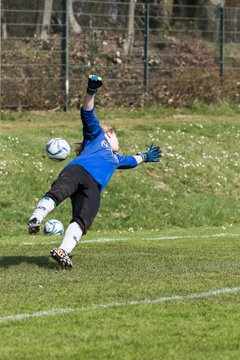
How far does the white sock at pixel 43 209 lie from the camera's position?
10.7 meters

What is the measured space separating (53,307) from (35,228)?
77.9 inches

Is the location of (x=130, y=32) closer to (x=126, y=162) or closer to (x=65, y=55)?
(x=65, y=55)

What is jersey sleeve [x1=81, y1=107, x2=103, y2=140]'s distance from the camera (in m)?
11.5

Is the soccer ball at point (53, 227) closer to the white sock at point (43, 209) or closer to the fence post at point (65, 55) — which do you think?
the white sock at point (43, 209)

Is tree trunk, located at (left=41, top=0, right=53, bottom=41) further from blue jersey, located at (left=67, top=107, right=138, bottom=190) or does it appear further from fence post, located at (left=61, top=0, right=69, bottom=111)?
blue jersey, located at (left=67, top=107, right=138, bottom=190)

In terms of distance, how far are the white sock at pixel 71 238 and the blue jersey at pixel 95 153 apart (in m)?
0.64

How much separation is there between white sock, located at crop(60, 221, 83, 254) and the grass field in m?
0.26

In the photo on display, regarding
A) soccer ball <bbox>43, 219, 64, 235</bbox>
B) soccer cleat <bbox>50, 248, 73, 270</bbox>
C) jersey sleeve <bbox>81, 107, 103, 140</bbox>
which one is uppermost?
jersey sleeve <bbox>81, 107, 103, 140</bbox>

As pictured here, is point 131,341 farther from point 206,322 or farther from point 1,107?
point 1,107

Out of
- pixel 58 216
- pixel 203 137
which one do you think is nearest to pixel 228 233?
pixel 58 216

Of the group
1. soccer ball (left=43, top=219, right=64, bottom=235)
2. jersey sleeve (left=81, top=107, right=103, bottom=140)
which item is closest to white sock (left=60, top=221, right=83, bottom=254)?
jersey sleeve (left=81, top=107, right=103, bottom=140)

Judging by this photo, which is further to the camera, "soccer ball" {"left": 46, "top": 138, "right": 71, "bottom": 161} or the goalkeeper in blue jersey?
"soccer ball" {"left": 46, "top": 138, "right": 71, "bottom": 161}

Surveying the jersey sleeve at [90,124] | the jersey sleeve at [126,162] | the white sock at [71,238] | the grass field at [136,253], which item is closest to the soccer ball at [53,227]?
the grass field at [136,253]

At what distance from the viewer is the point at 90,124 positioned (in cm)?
1158
